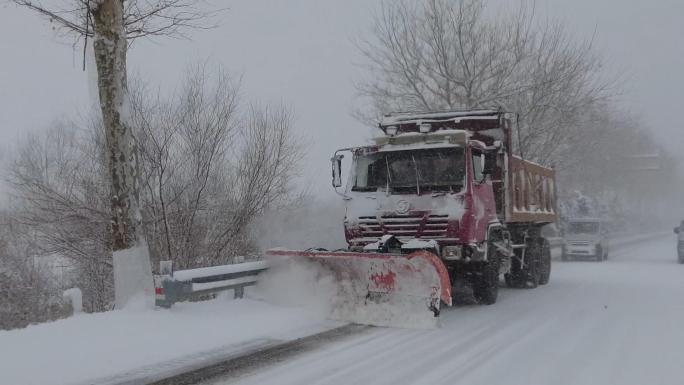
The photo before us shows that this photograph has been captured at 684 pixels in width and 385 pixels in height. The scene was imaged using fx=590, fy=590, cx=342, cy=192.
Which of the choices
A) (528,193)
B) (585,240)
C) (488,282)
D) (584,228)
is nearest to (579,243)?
(585,240)

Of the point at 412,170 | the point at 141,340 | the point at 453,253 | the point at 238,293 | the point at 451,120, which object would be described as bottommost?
the point at 141,340

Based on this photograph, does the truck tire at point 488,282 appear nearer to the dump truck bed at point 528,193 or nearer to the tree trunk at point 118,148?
the dump truck bed at point 528,193

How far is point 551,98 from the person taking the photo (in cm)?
2259

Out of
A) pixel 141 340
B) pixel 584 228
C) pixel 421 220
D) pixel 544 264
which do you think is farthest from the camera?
pixel 584 228

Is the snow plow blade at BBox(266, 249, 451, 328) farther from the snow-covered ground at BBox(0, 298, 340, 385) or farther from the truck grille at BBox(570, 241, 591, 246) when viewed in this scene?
the truck grille at BBox(570, 241, 591, 246)

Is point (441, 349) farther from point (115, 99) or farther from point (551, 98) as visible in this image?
point (551, 98)

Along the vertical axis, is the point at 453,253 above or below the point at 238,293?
above

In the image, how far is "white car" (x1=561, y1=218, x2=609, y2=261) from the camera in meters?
27.6

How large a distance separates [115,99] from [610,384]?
7.08 meters

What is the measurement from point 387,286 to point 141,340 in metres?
3.24

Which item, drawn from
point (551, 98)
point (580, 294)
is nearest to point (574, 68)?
point (551, 98)

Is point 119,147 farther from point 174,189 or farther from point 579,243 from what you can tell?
point 579,243

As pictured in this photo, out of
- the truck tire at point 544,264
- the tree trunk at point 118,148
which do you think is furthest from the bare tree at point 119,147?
the truck tire at point 544,264

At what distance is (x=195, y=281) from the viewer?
8.02 meters
